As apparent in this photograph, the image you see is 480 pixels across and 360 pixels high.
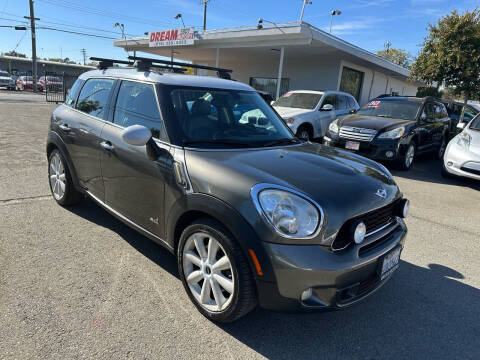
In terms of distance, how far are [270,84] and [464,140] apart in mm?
14061

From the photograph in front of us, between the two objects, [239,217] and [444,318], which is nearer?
[239,217]

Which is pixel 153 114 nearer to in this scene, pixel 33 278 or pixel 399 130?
pixel 33 278

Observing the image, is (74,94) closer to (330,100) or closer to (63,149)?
(63,149)

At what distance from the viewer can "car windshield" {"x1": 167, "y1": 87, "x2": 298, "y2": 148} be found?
9.04ft

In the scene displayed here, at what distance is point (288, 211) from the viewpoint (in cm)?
206

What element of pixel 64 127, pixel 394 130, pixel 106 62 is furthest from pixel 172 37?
pixel 64 127

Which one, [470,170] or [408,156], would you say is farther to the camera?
[408,156]

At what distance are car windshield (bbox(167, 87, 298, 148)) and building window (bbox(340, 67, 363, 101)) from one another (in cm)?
1492

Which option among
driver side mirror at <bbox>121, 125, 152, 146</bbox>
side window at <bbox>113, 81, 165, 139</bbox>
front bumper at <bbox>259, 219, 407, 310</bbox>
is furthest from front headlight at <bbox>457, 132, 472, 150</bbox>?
driver side mirror at <bbox>121, 125, 152, 146</bbox>

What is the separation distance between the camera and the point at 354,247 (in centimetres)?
215

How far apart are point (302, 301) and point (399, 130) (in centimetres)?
644

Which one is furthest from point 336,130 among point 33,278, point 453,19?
point 453,19

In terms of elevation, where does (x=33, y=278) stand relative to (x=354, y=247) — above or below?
below

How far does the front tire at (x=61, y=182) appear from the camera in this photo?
13.1ft
